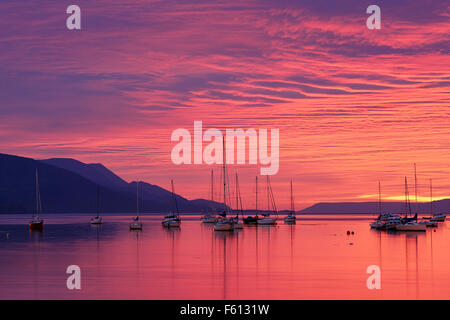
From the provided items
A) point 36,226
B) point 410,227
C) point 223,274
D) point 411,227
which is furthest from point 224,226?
point 223,274

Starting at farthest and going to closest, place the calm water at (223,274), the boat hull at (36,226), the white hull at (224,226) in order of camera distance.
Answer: the boat hull at (36,226) < the white hull at (224,226) < the calm water at (223,274)

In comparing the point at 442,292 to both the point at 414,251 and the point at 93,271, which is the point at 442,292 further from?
the point at 414,251

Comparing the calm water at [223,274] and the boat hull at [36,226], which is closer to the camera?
the calm water at [223,274]

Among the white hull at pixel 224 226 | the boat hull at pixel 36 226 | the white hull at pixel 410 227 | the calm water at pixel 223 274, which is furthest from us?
the boat hull at pixel 36 226

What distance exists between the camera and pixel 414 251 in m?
62.9

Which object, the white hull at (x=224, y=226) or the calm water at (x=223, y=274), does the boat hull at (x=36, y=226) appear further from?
the calm water at (x=223, y=274)

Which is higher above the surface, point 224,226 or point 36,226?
point 36,226

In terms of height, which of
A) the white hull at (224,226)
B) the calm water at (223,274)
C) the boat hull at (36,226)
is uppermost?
the boat hull at (36,226)

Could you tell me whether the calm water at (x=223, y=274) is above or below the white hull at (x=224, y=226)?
below

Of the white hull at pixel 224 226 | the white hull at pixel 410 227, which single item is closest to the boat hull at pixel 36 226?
the white hull at pixel 224 226

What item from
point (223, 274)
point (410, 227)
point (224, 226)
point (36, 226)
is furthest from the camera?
point (36, 226)

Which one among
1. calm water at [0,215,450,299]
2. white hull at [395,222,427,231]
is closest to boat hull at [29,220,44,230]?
calm water at [0,215,450,299]

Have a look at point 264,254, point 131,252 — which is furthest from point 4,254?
point 264,254

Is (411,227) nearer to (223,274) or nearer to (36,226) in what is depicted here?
(36,226)
